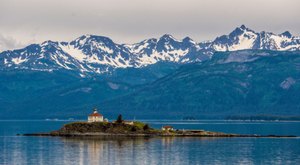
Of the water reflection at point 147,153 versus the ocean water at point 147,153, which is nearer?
the ocean water at point 147,153

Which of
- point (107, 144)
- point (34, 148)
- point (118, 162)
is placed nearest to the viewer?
point (118, 162)

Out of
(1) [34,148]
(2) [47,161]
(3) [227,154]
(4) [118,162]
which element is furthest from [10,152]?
(3) [227,154]

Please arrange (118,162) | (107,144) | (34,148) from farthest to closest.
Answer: (107,144)
(34,148)
(118,162)

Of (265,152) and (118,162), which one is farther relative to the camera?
(265,152)

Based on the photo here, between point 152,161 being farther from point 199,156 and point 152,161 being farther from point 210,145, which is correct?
point 210,145

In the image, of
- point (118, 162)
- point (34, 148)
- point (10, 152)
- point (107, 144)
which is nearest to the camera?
point (118, 162)

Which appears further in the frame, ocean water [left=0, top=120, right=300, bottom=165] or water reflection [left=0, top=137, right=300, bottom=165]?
water reflection [left=0, top=137, right=300, bottom=165]

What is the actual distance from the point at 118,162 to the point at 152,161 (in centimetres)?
693

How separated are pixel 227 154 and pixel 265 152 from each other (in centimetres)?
1340

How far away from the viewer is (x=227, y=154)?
539ft

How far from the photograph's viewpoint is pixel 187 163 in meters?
144

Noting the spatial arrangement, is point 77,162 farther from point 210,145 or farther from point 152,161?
point 210,145

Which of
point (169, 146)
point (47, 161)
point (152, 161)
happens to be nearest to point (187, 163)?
point (152, 161)

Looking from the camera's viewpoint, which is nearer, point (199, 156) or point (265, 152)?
point (199, 156)
